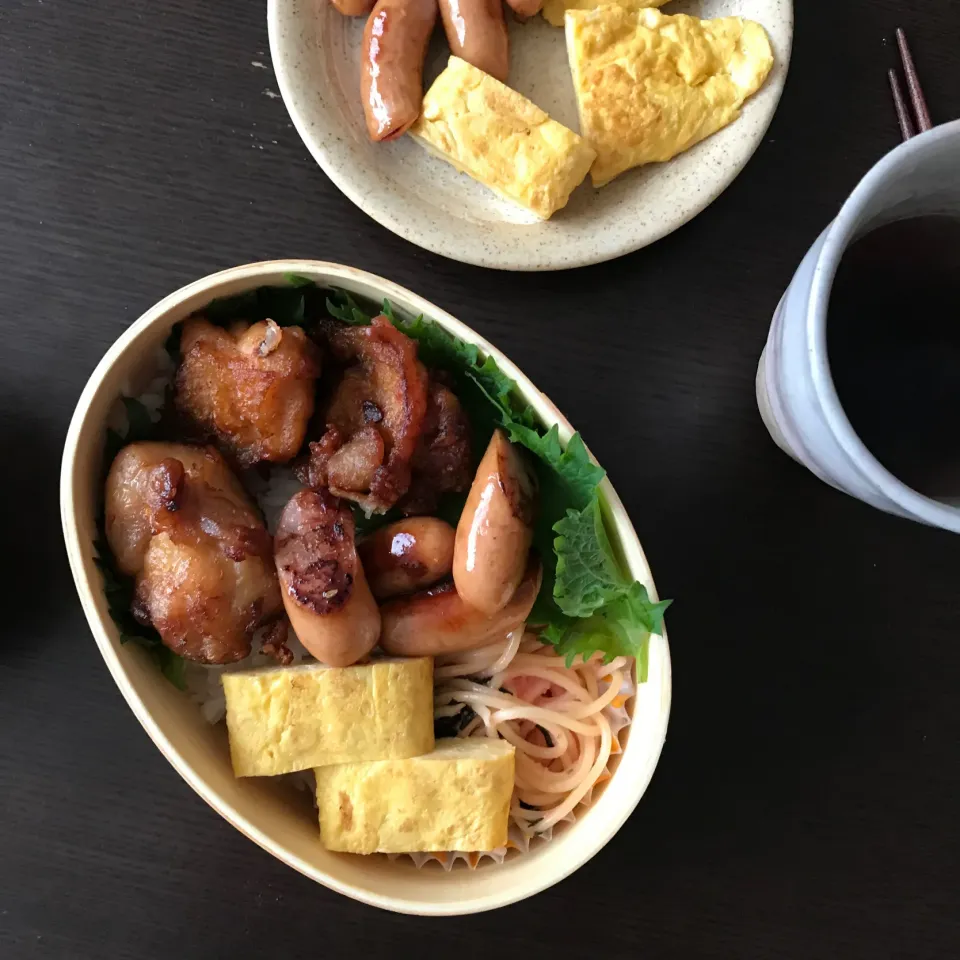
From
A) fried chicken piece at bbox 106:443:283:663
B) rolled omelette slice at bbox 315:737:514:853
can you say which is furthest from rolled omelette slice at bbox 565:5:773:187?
rolled omelette slice at bbox 315:737:514:853

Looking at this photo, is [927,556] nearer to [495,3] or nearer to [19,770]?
[495,3]

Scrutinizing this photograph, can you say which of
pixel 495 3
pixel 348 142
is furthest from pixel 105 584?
pixel 495 3

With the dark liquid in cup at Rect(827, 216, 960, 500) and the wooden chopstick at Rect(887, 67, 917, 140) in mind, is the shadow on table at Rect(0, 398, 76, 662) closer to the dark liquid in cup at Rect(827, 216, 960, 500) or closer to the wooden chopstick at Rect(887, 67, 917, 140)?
the dark liquid in cup at Rect(827, 216, 960, 500)

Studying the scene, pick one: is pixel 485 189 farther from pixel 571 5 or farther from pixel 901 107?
pixel 901 107

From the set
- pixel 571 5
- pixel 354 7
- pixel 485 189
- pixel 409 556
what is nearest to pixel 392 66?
pixel 354 7

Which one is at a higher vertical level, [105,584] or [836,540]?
[105,584]

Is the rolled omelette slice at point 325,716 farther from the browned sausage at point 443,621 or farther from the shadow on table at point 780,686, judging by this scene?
the shadow on table at point 780,686
